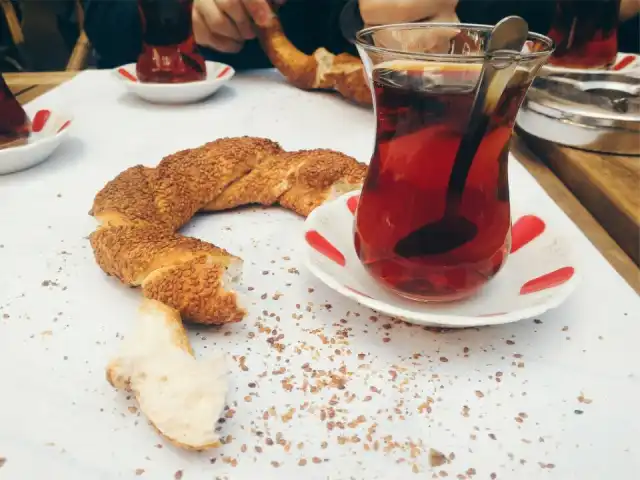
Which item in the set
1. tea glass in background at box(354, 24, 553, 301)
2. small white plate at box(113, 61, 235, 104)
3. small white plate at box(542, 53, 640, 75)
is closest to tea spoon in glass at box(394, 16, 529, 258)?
tea glass in background at box(354, 24, 553, 301)

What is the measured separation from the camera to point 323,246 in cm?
74

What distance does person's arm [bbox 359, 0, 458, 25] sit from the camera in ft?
4.15

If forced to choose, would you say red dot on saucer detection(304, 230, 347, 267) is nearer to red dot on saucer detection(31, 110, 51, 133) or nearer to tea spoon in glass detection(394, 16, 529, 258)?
tea spoon in glass detection(394, 16, 529, 258)

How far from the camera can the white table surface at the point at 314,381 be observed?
51 centimetres

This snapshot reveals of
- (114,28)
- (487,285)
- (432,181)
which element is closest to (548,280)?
(487,285)

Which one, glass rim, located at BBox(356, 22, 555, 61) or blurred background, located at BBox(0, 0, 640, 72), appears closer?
glass rim, located at BBox(356, 22, 555, 61)

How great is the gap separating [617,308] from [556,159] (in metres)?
0.55

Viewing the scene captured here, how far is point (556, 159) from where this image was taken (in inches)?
46.7

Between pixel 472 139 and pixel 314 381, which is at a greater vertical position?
pixel 472 139

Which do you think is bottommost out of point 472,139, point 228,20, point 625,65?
point 625,65

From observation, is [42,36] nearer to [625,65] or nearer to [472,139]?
[625,65]

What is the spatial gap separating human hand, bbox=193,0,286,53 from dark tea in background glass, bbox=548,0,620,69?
0.79m

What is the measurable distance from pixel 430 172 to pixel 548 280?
0.64 feet

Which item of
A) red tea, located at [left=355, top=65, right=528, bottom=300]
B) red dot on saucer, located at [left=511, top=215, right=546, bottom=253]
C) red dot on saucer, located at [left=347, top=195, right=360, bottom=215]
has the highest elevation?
red tea, located at [left=355, top=65, right=528, bottom=300]
